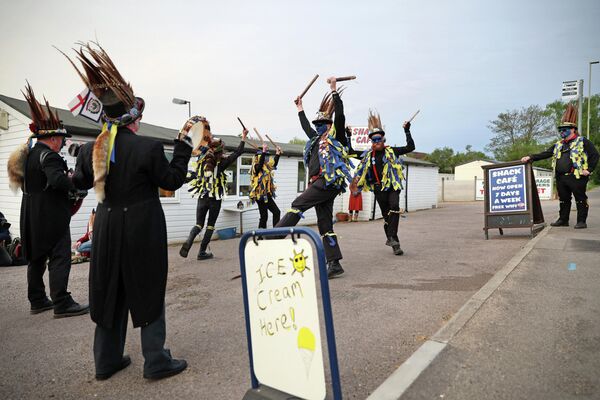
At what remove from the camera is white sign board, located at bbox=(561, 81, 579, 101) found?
19094 millimetres

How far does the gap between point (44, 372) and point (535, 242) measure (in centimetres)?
713

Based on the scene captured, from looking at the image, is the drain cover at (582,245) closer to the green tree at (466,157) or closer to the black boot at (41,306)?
the black boot at (41,306)

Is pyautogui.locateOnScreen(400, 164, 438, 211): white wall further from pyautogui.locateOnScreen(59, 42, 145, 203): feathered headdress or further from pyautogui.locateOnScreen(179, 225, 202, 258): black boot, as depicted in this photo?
pyautogui.locateOnScreen(59, 42, 145, 203): feathered headdress

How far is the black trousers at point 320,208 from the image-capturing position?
16.0 ft

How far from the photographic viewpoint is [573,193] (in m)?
8.67

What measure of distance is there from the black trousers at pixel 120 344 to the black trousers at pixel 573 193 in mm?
8857

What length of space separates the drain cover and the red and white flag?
21.8 ft

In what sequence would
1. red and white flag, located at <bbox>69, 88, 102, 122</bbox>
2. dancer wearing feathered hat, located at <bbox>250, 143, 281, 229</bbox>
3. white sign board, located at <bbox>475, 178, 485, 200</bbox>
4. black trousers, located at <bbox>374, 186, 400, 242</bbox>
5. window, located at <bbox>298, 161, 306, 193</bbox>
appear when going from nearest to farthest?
red and white flag, located at <bbox>69, 88, 102, 122</bbox>, black trousers, located at <bbox>374, 186, 400, 242</bbox>, dancer wearing feathered hat, located at <bbox>250, 143, 281, 229</bbox>, window, located at <bbox>298, 161, 306, 193</bbox>, white sign board, located at <bbox>475, 178, 485, 200</bbox>

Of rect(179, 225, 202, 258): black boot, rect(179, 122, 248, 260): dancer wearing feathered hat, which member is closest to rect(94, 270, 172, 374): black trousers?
rect(179, 225, 202, 258): black boot

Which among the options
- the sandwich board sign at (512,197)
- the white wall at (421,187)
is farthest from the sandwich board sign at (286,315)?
the white wall at (421,187)

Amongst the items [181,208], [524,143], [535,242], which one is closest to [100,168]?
[535,242]

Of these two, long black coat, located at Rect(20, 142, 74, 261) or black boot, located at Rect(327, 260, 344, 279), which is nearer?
long black coat, located at Rect(20, 142, 74, 261)

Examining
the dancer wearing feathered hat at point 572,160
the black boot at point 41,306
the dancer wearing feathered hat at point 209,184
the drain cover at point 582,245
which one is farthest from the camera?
the dancer wearing feathered hat at point 572,160

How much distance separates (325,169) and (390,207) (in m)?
2.17
